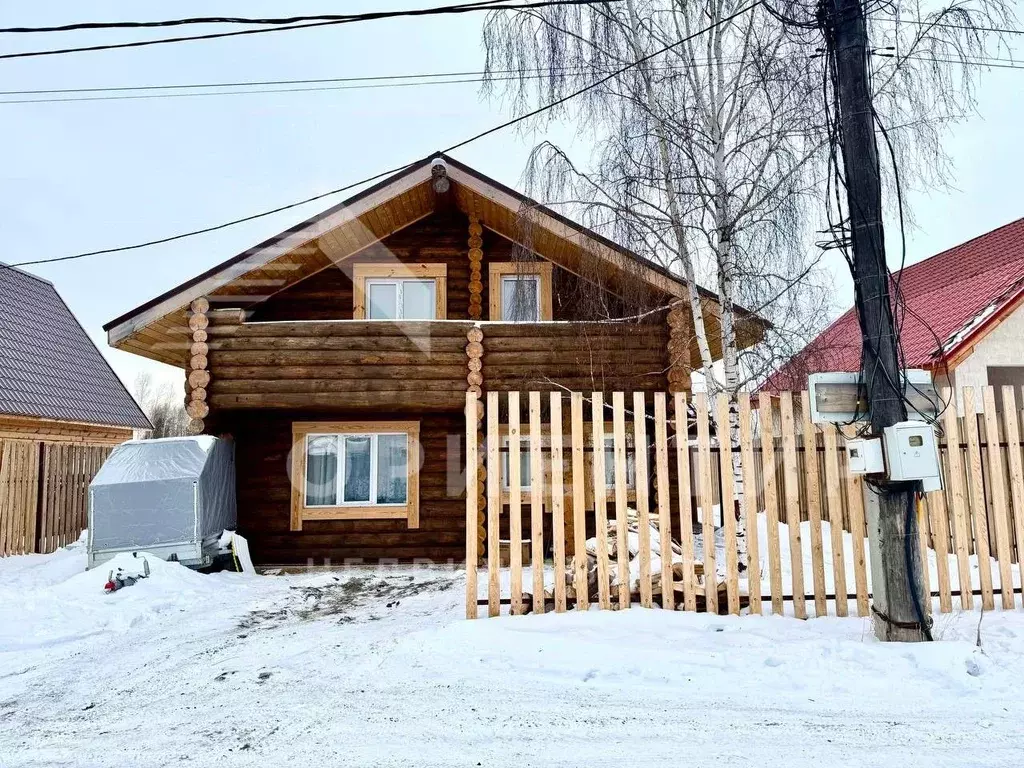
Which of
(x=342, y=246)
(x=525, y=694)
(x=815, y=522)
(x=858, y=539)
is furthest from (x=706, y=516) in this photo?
(x=342, y=246)

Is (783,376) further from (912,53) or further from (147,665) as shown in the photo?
(147,665)

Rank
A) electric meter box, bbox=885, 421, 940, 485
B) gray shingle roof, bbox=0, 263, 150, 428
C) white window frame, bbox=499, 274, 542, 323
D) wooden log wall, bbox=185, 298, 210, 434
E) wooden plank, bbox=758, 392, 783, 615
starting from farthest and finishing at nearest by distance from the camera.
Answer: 1. gray shingle roof, bbox=0, 263, 150, 428
2. white window frame, bbox=499, 274, 542, 323
3. wooden log wall, bbox=185, 298, 210, 434
4. wooden plank, bbox=758, 392, 783, 615
5. electric meter box, bbox=885, 421, 940, 485

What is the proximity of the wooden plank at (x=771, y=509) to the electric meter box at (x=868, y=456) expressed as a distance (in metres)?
0.80

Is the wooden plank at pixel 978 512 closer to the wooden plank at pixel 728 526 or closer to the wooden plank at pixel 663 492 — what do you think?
the wooden plank at pixel 728 526

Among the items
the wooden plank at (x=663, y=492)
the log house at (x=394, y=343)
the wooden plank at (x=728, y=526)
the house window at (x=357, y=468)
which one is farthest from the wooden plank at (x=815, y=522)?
the house window at (x=357, y=468)

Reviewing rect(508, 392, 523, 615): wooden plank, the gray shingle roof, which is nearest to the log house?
rect(508, 392, 523, 615): wooden plank

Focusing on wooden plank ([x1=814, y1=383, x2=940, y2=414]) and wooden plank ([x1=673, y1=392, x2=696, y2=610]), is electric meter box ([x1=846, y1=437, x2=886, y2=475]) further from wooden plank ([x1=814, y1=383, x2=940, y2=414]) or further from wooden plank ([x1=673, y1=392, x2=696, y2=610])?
wooden plank ([x1=673, y1=392, x2=696, y2=610])

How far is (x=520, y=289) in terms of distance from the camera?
10594mm

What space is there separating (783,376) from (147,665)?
791 cm

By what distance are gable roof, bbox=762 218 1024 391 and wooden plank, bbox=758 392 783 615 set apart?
282 cm

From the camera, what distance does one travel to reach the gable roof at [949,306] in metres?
8.58

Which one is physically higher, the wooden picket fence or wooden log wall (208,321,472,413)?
wooden log wall (208,321,472,413)

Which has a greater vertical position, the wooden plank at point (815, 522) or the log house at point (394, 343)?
the log house at point (394, 343)

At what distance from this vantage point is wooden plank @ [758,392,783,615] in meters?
5.04
